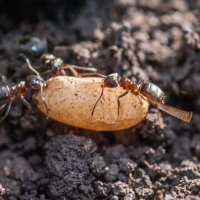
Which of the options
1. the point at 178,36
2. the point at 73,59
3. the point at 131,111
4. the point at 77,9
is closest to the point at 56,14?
the point at 77,9

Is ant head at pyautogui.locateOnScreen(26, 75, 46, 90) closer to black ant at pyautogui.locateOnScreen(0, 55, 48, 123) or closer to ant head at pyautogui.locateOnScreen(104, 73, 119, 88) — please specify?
black ant at pyautogui.locateOnScreen(0, 55, 48, 123)

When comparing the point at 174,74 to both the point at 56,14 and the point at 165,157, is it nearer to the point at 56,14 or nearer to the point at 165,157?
the point at 165,157

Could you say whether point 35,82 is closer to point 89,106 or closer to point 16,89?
point 16,89

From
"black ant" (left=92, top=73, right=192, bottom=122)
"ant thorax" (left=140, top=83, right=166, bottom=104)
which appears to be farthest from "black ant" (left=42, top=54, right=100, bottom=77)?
"ant thorax" (left=140, top=83, right=166, bottom=104)

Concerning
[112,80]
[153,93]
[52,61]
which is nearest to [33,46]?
[52,61]

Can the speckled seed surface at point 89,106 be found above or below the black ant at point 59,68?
below

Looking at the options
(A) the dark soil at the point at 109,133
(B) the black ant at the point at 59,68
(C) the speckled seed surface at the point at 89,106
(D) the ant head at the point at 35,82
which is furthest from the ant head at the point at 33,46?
(C) the speckled seed surface at the point at 89,106

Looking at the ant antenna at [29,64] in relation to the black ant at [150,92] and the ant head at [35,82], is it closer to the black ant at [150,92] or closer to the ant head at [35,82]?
the ant head at [35,82]
